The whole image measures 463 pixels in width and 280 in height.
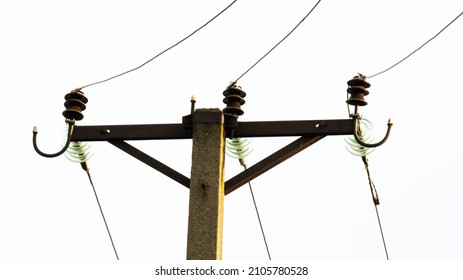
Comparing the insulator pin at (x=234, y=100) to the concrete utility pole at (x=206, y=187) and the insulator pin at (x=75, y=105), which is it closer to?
the concrete utility pole at (x=206, y=187)

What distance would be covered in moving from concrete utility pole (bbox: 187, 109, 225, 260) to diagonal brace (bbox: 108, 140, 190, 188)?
204mm

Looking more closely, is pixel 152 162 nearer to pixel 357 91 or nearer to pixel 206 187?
pixel 206 187

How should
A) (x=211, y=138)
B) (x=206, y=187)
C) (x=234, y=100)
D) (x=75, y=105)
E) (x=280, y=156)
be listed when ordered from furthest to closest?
(x=75, y=105) → (x=234, y=100) → (x=280, y=156) → (x=211, y=138) → (x=206, y=187)

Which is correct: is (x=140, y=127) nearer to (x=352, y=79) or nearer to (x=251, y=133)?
(x=251, y=133)

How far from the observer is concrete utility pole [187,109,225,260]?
7.59 meters

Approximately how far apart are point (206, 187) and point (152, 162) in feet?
2.27

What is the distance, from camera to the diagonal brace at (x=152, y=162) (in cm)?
800

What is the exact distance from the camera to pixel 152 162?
8203 mm

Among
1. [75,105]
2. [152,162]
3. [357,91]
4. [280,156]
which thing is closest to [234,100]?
[280,156]

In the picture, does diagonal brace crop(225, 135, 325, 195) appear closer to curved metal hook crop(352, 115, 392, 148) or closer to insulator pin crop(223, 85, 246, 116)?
curved metal hook crop(352, 115, 392, 148)

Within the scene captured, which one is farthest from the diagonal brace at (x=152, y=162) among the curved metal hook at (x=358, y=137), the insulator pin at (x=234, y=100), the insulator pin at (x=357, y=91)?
the insulator pin at (x=357, y=91)

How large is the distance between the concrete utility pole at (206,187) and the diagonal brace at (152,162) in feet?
0.67

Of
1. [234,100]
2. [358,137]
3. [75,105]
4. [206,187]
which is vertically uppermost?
[75,105]

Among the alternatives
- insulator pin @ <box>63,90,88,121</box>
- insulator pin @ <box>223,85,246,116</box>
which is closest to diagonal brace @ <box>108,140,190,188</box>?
insulator pin @ <box>63,90,88,121</box>
